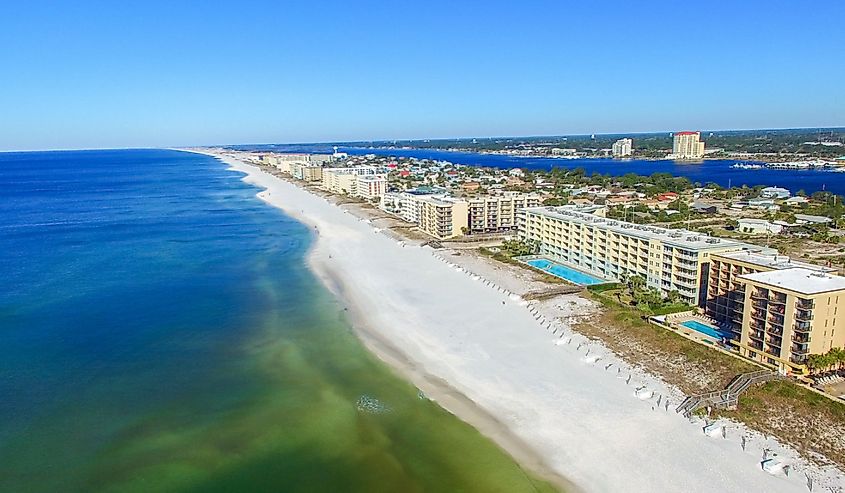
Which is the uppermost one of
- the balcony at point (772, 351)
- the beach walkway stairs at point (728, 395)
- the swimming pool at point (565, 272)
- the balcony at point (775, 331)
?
the balcony at point (775, 331)

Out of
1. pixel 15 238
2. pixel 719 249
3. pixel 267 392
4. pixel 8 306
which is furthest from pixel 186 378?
pixel 15 238

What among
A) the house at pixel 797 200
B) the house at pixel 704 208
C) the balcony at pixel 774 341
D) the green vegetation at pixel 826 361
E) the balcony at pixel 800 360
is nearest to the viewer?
the green vegetation at pixel 826 361

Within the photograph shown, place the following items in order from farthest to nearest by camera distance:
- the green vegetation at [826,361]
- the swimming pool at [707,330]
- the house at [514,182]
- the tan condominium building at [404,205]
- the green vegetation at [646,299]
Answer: the house at [514,182]
the tan condominium building at [404,205]
the green vegetation at [646,299]
the swimming pool at [707,330]
the green vegetation at [826,361]

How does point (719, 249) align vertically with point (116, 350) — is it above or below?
above

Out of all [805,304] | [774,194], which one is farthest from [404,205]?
[805,304]

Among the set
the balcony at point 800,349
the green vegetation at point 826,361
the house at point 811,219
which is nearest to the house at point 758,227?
the house at point 811,219

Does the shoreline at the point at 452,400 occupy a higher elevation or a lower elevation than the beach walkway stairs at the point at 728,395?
lower

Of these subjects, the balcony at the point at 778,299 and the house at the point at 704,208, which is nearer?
the balcony at the point at 778,299

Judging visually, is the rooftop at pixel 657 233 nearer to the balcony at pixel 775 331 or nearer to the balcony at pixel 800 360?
the balcony at pixel 775 331

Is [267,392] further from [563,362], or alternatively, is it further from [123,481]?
[563,362]

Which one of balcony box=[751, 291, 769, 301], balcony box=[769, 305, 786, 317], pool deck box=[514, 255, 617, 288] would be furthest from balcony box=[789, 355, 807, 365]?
pool deck box=[514, 255, 617, 288]
